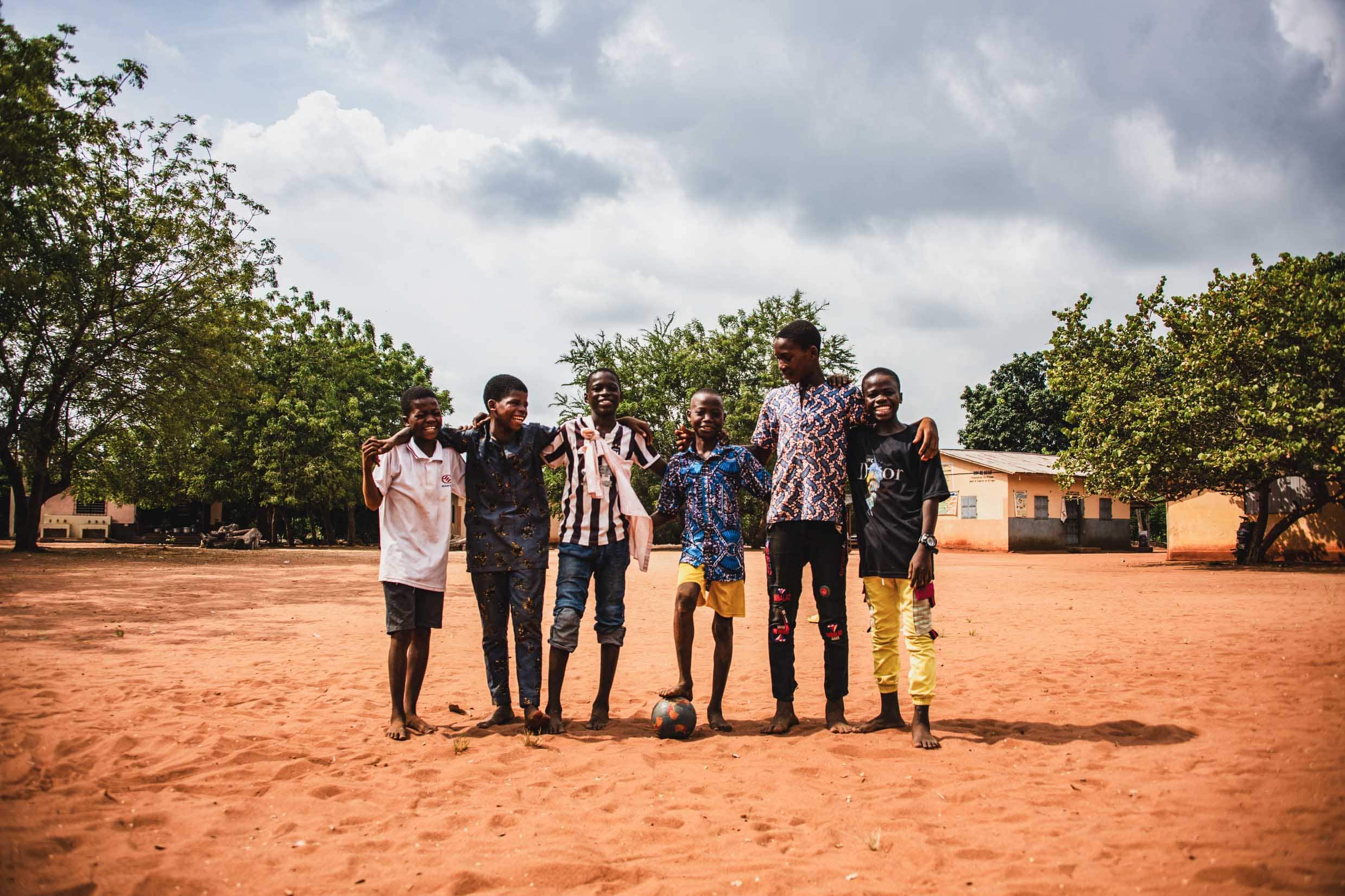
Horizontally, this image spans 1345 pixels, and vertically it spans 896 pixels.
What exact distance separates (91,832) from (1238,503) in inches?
1171

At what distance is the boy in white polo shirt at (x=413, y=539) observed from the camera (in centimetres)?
493

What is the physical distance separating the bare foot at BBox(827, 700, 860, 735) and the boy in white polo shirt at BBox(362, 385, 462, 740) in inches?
88.5

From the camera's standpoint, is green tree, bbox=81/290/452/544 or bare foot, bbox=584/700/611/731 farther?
green tree, bbox=81/290/452/544

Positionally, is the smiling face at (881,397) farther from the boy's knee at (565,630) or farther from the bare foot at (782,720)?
the boy's knee at (565,630)

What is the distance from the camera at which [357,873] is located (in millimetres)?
3031

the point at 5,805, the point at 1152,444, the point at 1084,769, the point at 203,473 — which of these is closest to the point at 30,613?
the point at 5,805

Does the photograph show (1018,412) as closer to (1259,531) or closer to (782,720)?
(1259,531)

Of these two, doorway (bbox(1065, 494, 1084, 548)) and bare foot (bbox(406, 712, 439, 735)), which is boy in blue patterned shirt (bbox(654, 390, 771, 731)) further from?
doorway (bbox(1065, 494, 1084, 548))

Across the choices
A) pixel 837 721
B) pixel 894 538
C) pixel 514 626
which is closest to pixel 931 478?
pixel 894 538

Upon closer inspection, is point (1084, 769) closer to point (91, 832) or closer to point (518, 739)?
point (518, 739)

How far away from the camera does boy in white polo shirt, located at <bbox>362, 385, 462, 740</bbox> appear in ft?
16.2

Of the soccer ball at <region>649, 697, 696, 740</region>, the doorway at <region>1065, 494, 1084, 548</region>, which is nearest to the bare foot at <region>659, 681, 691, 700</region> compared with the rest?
the soccer ball at <region>649, 697, 696, 740</region>

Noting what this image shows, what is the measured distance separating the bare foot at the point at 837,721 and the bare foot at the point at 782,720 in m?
0.20

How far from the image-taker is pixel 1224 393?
19797mm
